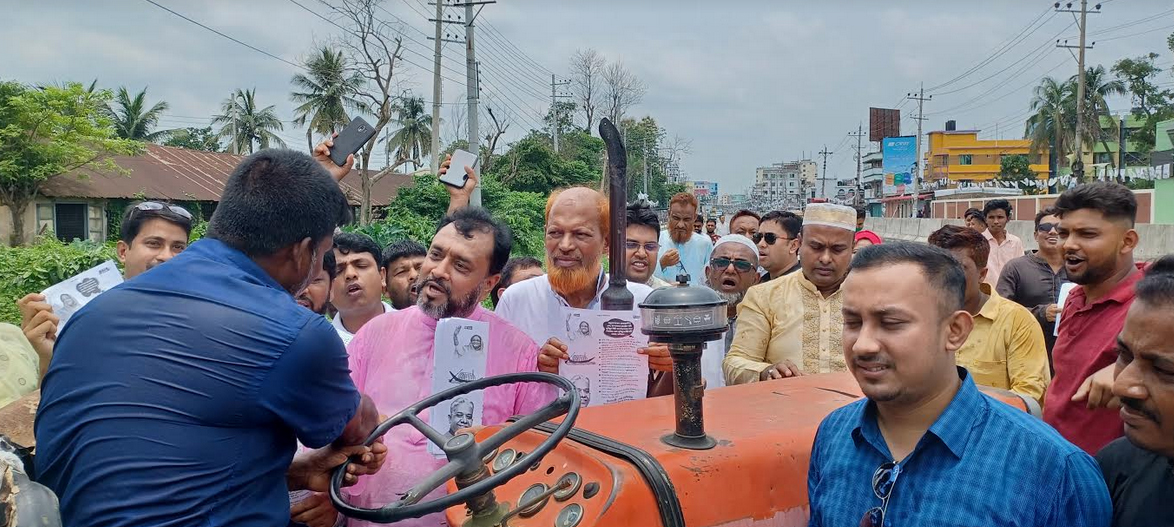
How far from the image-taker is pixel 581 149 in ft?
144

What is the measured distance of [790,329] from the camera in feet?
10.9

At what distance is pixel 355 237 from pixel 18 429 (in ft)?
6.62

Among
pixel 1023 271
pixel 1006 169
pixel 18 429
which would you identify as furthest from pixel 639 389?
pixel 1006 169

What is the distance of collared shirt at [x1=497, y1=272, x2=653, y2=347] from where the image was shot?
3324 mm

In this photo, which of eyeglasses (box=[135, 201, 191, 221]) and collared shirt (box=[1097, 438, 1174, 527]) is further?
eyeglasses (box=[135, 201, 191, 221])

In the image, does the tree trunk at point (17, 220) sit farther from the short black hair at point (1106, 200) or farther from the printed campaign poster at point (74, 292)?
the short black hair at point (1106, 200)

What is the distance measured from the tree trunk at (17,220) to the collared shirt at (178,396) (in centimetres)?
2470

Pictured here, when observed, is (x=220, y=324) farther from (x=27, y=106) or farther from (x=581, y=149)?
(x=581, y=149)

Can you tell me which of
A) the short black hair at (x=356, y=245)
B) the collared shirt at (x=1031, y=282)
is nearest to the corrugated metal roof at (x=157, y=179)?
the short black hair at (x=356, y=245)

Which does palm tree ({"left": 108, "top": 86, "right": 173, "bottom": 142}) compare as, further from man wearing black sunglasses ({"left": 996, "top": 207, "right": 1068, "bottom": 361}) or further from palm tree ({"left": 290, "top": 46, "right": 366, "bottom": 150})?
man wearing black sunglasses ({"left": 996, "top": 207, "right": 1068, "bottom": 361})

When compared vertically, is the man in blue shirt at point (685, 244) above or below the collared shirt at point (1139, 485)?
above

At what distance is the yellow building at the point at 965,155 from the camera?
70125mm

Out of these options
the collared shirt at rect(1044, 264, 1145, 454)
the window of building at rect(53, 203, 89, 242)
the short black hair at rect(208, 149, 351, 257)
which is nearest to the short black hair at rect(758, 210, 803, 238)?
the collared shirt at rect(1044, 264, 1145, 454)

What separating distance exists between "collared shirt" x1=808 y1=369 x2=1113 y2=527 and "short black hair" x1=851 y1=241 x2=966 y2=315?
8.2 inches
